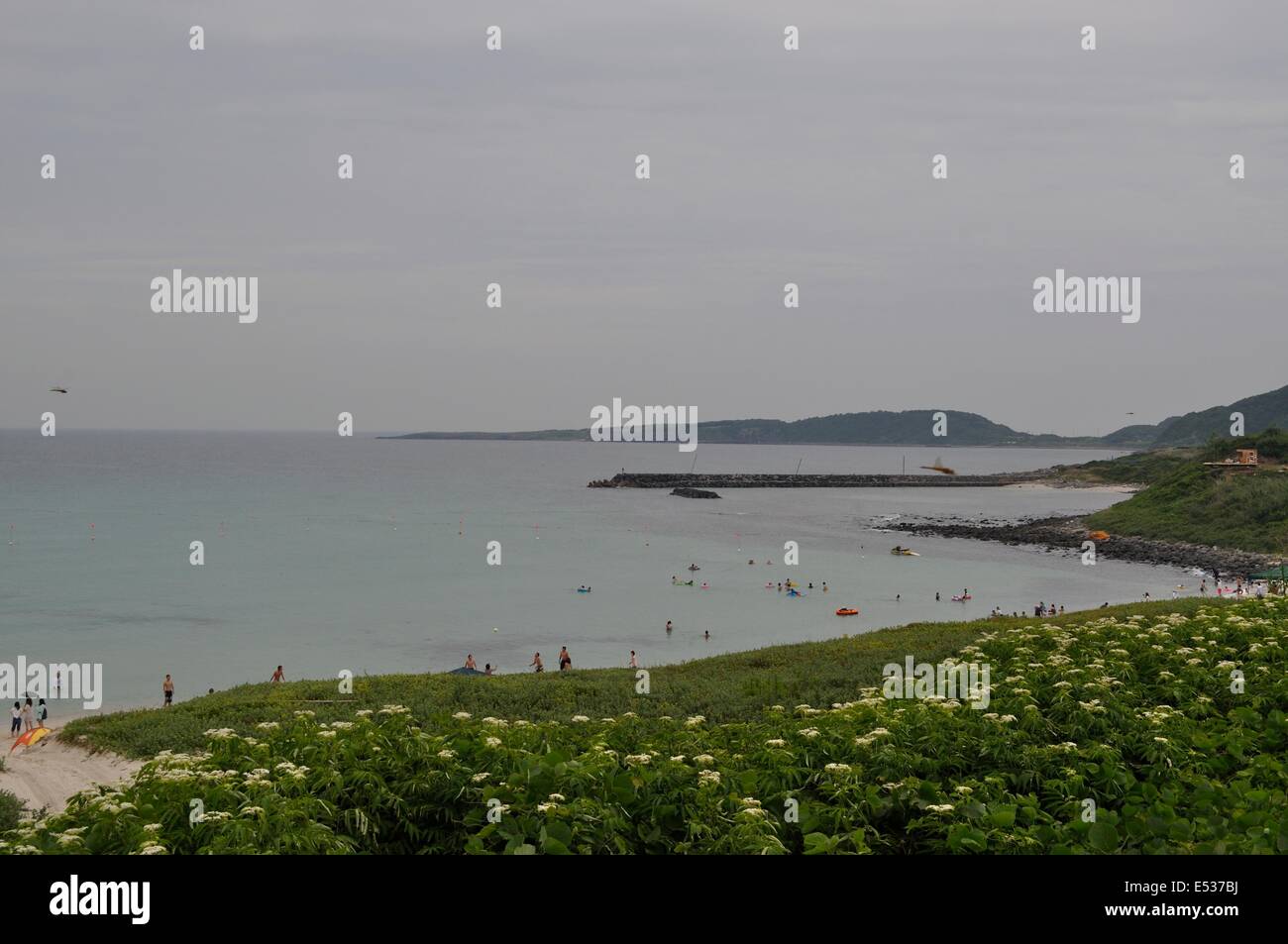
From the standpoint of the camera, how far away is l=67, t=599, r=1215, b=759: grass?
21.7 meters

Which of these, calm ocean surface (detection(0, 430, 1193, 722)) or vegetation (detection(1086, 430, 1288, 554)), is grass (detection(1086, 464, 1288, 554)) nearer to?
vegetation (detection(1086, 430, 1288, 554))

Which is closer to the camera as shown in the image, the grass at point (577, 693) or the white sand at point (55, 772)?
the white sand at point (55, 772)

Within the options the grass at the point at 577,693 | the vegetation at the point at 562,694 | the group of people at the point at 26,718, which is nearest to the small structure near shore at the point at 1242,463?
the grass at the point at 577,693

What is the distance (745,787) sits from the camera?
993cm

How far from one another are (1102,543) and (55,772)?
93.3 metres

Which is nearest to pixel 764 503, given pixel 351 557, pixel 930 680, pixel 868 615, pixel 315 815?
pixel 351 557

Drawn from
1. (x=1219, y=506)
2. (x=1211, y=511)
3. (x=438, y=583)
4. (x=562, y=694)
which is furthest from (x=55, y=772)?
(x=1219, y=506)

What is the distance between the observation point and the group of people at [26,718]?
29578mm

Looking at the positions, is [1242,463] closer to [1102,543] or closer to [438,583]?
[1102,543]

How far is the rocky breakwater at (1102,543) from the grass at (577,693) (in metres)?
53.7

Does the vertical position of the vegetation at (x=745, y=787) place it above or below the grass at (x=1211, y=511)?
below

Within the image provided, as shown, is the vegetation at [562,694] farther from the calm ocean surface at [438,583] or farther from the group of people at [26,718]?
the calm ocean surface at [438,583]
